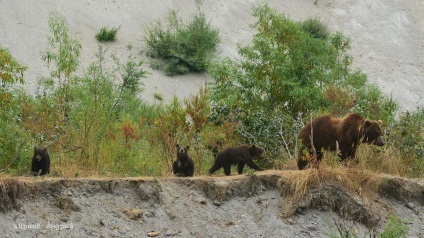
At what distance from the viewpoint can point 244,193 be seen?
13.4 m

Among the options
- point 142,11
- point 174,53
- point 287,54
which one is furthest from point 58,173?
point 142,11

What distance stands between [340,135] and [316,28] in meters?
30.2

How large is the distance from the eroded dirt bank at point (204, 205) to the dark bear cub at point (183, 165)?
84 centimetres

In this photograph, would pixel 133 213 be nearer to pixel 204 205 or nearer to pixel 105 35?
pixel 204 205

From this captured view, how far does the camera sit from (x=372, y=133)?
1438 cm

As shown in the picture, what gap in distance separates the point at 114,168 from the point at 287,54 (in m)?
8.45

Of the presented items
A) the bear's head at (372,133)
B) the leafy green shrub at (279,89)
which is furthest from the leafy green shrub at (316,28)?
the bear's head at (372,133)

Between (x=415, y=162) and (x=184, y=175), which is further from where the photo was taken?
(x=415, y=162)

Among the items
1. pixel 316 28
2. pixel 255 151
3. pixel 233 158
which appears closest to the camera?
pixel 233 158

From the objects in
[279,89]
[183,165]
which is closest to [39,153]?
[183,165]

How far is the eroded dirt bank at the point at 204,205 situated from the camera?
11.4 metres

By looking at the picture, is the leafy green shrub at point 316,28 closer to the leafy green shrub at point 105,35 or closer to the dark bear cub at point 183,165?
the leafy green shrub at point 105,35

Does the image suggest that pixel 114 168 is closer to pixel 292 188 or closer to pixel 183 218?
pixel 183 218

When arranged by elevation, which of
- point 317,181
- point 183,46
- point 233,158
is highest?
point 183,46
